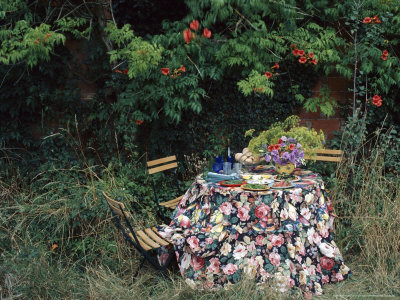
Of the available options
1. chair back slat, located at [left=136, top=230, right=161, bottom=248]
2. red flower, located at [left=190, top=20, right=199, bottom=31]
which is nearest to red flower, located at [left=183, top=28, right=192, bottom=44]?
red flower, located at [left=190, top=20, right=199, bottom=31]

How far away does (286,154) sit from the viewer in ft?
13.1

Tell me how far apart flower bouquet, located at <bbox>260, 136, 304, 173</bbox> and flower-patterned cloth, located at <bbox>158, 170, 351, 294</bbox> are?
32 centimetres

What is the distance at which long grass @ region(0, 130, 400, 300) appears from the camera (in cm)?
368

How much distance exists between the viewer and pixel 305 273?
367 cm

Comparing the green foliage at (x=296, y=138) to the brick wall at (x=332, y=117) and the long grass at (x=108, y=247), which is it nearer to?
the long grass at (x=108, y=247)

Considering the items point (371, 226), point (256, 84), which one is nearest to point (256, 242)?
point (371, 226)

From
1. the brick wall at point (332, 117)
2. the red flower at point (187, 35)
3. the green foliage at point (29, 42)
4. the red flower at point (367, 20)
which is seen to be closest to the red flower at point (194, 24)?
the red flower at point (187, 35)

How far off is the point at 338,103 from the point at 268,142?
94.9 inches

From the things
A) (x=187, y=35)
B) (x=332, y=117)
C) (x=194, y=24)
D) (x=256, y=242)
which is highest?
(x=194, y=24)

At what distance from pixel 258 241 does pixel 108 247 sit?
1.54 metres

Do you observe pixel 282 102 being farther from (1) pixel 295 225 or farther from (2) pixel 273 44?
(1) pixel 295 225

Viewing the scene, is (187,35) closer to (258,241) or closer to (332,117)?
(258,241)

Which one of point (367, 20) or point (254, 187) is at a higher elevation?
point (367, 20)

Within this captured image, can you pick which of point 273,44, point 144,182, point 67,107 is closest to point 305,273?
point 144,182
